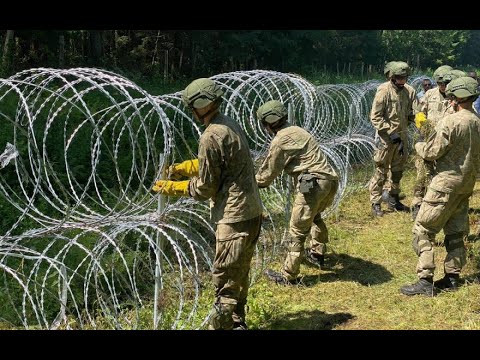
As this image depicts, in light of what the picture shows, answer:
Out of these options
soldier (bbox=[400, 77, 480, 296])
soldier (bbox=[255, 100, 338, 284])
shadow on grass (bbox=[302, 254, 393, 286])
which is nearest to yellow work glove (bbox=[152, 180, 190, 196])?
soldier (bbox=[255, 100, 338, 284])

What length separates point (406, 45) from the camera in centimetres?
4725

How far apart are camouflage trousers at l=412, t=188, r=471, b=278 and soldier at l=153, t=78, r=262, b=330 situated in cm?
211

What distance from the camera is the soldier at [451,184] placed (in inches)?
210

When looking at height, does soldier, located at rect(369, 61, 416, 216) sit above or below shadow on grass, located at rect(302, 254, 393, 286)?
above

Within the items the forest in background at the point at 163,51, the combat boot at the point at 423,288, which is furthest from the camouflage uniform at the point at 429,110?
Result: the forest in background at the point at 163,51

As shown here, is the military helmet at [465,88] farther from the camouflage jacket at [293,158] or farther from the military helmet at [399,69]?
the military helmet at [399,69]

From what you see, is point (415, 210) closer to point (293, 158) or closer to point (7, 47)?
point (293, 158)

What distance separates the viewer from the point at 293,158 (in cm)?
584

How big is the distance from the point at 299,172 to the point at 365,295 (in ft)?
5.19

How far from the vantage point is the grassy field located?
17.4ft

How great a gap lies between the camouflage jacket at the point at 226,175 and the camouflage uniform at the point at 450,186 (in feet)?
7.05

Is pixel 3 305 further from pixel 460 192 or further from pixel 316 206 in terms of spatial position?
pixel 460 192

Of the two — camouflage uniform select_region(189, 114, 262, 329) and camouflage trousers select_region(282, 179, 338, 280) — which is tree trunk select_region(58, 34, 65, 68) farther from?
camouflage uniform select_region(189, 114, 262, 329)

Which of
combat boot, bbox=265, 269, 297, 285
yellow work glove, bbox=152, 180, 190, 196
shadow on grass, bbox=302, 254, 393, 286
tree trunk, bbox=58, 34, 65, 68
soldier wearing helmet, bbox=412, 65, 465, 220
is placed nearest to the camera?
yellow work glove, bbox=152, 180, 190, 196
